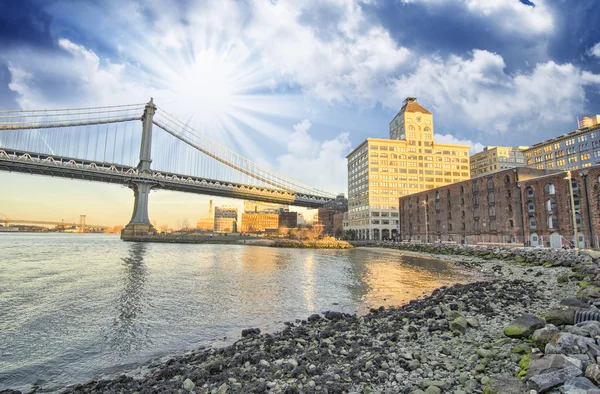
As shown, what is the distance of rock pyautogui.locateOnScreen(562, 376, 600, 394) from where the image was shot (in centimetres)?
511

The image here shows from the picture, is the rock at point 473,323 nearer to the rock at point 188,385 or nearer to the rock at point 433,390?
the rock at point 433,390

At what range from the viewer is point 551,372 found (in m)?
5.76

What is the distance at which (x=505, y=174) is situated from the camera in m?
59.5

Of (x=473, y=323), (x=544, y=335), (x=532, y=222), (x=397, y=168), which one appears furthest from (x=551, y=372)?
(x=397, y=168)

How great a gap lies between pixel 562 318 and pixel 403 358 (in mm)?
5158

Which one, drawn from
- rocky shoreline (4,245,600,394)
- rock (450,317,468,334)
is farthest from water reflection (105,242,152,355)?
rock (450,317,468,334)

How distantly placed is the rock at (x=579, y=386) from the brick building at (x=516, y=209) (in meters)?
51.6

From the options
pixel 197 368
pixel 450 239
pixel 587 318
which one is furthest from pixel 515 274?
pixel 450 239

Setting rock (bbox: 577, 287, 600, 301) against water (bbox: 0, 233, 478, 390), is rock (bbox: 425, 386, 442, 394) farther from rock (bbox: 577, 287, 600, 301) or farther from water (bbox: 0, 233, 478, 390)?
rock (bbox: 577, 287, 600, 301)

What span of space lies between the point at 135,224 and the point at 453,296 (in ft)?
318

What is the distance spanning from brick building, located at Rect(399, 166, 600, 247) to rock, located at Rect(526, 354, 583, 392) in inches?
2006

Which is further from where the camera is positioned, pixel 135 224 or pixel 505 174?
pixel 135 224

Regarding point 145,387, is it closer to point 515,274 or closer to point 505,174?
point 515,274

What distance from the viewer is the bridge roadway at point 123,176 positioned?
Answer: 260 feet
